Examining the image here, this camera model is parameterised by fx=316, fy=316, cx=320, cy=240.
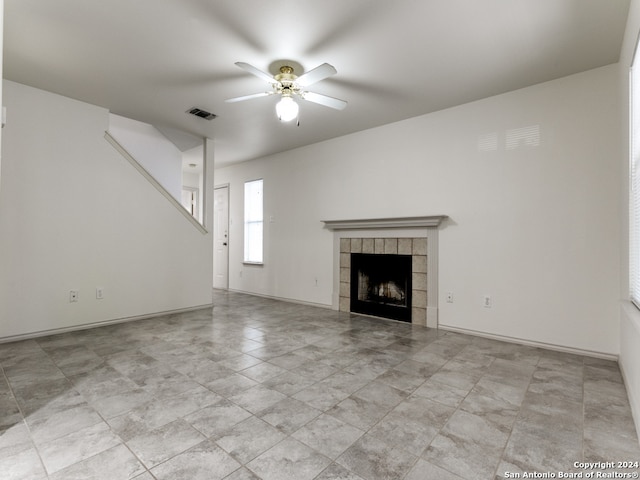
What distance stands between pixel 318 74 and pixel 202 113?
2.07 meters

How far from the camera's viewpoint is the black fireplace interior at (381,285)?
415 centimetres

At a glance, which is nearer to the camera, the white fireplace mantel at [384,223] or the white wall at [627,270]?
the white wall at [627,270]

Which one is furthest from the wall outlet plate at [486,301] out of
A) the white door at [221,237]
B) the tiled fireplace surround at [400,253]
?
the white door at [221,237]

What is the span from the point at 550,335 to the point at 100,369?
400 centimetres

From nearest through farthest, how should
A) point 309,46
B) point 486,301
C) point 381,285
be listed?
point 309,46, point 486,301, point 381,285

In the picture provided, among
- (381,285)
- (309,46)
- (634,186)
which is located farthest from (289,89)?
(381,285)

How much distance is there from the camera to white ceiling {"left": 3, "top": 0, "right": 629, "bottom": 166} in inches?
85.0

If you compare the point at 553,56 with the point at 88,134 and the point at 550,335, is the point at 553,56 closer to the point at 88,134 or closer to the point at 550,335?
the point at 550,335

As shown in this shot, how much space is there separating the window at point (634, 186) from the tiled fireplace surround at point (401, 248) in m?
1.67

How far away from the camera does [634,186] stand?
6.87 ft

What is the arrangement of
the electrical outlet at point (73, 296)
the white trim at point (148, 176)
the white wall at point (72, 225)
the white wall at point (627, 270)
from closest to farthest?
the white wall at point (627, 270) → the white wall at point (72, 225) → the electrical outlet at point (73, 296) → the white trim at point (148, 176)

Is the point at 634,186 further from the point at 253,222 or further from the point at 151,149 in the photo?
the point at 151,149

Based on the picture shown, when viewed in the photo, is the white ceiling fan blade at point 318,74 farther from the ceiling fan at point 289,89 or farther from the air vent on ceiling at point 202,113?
the air vent on ceiling at point 202,113

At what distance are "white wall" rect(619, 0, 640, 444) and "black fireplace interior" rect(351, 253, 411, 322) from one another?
6.62 ft
